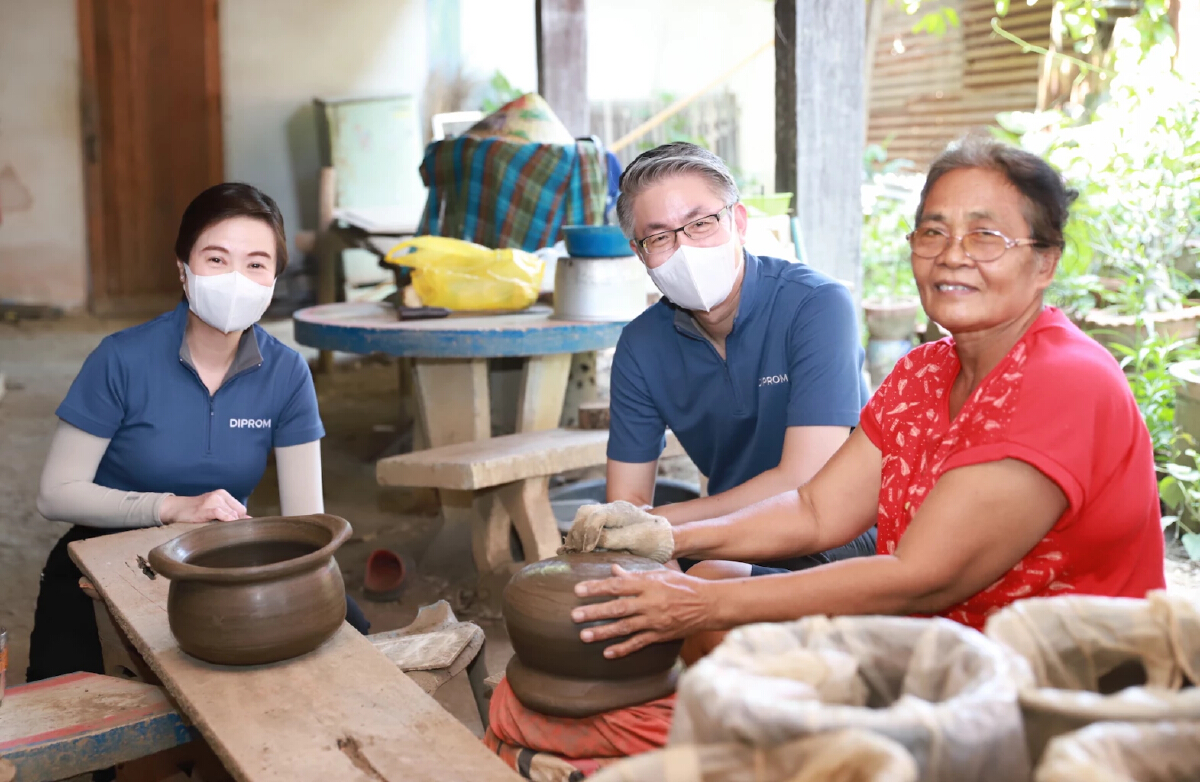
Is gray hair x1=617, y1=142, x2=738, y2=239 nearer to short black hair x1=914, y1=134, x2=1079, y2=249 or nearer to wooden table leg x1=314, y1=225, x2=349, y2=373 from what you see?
short black hair x1=914, y1=134, x2=1079, y2=249

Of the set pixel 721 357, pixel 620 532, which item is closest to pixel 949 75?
pixel 721 357

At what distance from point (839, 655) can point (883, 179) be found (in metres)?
8.69

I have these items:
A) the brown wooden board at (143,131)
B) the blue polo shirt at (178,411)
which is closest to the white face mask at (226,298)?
the blue polo shirt at (178,411)

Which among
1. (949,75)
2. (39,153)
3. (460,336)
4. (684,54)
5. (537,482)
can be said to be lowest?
(537,482)

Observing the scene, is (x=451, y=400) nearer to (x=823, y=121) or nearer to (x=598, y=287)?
(x=598, y=287)

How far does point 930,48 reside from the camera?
11211mm

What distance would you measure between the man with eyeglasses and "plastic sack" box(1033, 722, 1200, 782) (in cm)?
168

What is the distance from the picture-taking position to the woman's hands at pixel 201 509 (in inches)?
107

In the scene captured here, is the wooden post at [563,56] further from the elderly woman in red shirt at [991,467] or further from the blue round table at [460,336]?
the elderly woman in red shirt at [991,467]

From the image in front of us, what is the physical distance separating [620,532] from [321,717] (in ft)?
2.39

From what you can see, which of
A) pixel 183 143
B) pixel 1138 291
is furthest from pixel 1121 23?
pixel 183 143

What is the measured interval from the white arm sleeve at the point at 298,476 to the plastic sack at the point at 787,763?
6.82ft

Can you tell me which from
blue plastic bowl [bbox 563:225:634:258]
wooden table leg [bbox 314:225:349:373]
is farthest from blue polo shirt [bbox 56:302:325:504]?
wooden table leg [bbox 314:225:349:373]

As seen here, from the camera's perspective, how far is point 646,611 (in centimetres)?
192
